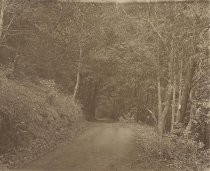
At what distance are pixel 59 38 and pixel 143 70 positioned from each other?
766cm

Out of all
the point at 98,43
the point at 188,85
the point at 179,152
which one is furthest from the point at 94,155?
the point at 98,43

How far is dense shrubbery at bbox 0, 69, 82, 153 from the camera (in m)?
17.5

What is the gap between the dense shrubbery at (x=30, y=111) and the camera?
17.5 meters

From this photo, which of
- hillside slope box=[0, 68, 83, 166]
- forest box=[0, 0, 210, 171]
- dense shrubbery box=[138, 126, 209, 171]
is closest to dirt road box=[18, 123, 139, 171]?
hillside slope box=[0, 68, 83, 166]

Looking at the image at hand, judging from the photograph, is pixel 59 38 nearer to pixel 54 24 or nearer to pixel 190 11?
pixel 54 24

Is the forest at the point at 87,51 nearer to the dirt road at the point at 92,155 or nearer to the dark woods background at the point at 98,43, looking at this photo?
the dark woods background at the point at 98,43

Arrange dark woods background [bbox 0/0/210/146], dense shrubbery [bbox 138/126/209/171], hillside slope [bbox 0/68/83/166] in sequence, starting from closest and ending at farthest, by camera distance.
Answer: dense shrubbery [bbox 138/126/209/171], hillside slope [bbox 0/68/83/166], dark woods background [bbox 0/0/210/146]

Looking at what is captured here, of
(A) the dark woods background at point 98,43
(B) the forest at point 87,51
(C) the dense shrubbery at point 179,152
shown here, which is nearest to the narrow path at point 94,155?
(C) the dense shrubbery at point 179,152

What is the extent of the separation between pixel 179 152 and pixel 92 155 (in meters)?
3.78

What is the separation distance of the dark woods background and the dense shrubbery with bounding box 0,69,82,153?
57cm

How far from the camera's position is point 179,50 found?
19906 millimetres

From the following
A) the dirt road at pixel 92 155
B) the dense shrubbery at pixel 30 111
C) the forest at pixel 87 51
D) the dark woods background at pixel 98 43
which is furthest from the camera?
the dark woods background at pixel 98 43

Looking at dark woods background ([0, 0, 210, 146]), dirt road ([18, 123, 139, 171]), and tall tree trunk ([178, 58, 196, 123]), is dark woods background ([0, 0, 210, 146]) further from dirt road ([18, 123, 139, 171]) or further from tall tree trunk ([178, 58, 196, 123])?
dirt road ([18, 123, 139, 171])

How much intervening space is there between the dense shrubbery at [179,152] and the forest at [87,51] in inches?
8.1
